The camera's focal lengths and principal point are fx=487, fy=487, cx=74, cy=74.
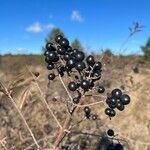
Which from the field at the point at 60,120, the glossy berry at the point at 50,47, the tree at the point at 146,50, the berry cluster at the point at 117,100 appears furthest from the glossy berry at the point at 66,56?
→ the tree at the point at 146,50

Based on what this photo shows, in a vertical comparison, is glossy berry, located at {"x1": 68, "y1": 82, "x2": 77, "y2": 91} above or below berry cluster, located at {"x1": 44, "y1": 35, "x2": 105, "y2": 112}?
below

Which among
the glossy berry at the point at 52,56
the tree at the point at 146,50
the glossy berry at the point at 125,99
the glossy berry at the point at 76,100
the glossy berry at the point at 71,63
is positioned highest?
the glossy berry at the point at 52,56

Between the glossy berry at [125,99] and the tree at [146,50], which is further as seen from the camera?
the tree at [146,50]

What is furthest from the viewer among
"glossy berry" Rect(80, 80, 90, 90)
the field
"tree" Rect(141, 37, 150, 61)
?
"tree" Rect(141, 37, 150, 61)

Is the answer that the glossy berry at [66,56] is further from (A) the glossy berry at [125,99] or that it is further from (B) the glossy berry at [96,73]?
(A) the glossy berry at [125,99]

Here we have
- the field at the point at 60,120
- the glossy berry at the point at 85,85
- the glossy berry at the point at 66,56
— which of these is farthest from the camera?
the field at the point at 60,120

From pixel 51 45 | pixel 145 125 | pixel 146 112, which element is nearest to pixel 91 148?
pixel 145 125

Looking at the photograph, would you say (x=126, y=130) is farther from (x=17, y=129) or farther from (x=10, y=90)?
(x=10, y=90)

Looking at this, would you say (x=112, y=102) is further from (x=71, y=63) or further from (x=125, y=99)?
(x=71, y=63)

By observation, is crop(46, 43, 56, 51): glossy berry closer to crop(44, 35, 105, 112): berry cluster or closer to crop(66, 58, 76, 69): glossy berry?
crop(44, 35, 105, 112): berry cluster

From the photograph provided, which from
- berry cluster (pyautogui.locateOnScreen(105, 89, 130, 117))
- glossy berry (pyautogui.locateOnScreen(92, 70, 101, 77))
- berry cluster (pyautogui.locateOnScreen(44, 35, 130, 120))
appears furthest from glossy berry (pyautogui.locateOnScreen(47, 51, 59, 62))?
berry cluster (pyautogui.locateOnScreen(105, 89, 130, 117))

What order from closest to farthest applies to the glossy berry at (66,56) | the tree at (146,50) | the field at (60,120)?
the glossy berry at (66,56) → the field at (60,120) → the tree at (146,50)
